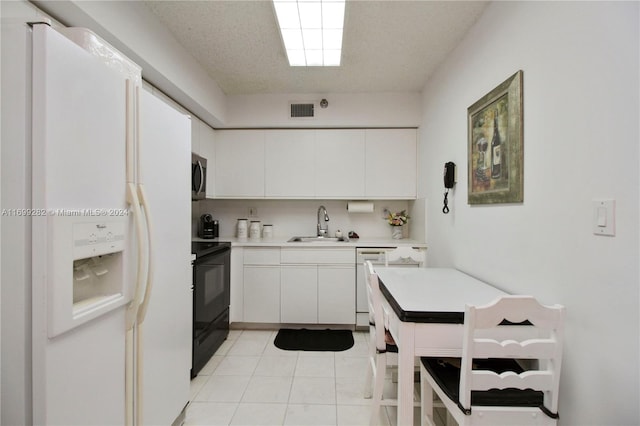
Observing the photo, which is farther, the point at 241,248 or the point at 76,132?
the point at 241,248

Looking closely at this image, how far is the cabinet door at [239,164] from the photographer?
3.18 m

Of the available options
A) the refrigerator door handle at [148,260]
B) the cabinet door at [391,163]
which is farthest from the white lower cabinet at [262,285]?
the refrigerator door handle at [148,260]

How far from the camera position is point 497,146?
5.14 feet

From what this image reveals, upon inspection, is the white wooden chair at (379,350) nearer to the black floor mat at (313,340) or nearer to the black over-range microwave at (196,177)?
the black floor mat at (313,340)

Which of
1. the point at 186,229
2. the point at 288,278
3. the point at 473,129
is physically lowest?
the point at 288,278

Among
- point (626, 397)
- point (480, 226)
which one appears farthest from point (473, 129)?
point (626, 397)

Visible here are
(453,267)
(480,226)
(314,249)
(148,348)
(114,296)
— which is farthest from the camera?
(314,249)

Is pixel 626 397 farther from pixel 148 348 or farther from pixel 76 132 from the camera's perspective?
pixel 76 132

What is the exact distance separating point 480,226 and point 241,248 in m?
2.23

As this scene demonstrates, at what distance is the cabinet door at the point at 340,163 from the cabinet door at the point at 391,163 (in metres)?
0.09

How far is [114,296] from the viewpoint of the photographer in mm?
995

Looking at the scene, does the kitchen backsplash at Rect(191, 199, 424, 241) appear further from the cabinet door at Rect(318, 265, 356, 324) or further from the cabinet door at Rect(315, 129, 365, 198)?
the cabinet door at Rect(318, 265, 356, 324)

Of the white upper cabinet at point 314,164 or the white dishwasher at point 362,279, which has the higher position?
the white upper cabinet at point 314,164

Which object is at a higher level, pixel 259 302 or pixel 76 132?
pixel 76 132
